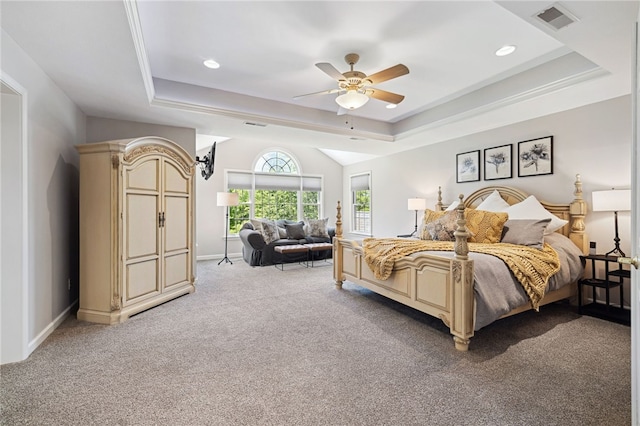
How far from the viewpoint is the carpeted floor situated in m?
1.65

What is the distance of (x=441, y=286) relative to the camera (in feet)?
8.45

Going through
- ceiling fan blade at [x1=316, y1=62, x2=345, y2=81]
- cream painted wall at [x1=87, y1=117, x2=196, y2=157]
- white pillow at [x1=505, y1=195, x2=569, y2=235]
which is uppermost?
ceiling fan blade at [x1=316, y1=62, x2=345, y2=81]

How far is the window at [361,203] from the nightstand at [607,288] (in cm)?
463

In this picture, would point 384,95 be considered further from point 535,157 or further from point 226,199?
point 226,199

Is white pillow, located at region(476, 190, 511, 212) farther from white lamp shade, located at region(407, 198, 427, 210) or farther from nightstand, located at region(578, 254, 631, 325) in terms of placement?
white lamp shade, located at region(407, 198, 427, 210)

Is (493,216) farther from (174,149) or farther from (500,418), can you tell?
(174,149)

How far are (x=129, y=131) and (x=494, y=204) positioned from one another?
516cm

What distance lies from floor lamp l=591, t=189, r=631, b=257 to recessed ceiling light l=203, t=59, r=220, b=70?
14.0 ft

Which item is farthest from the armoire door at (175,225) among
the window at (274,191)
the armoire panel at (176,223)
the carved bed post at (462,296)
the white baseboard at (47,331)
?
the carved bed post at (462,296)

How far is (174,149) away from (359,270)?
2765 millimetres

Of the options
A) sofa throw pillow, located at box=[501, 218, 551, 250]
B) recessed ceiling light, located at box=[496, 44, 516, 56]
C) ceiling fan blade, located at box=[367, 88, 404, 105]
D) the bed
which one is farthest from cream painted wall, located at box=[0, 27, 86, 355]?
sofa throw pillow, located at box=[501, 218, 551, 250]

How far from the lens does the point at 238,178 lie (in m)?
6.98

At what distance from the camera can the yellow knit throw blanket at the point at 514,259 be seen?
103 inches

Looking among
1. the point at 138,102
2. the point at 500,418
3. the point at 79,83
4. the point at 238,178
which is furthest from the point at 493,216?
the point at 238,178
